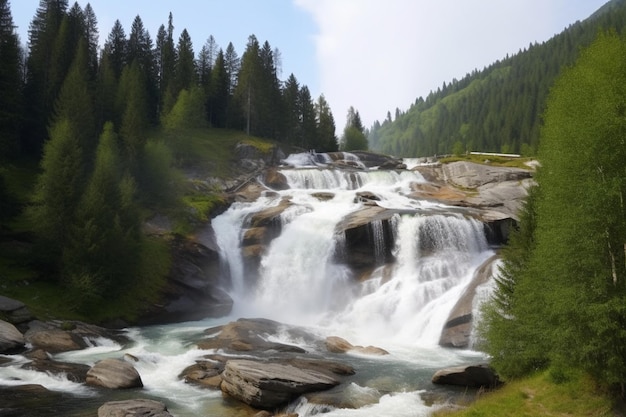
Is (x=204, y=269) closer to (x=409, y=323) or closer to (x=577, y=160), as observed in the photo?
(x=409, y=323)

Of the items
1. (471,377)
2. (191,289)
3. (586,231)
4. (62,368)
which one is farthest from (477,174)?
(62,368)

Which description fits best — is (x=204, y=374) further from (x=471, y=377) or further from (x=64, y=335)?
(x=471, y=377)

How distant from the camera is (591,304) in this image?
50.2ft

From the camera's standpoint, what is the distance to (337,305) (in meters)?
41.4

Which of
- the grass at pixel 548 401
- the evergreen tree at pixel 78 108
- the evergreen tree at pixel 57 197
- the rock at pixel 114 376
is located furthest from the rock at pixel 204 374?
the evergreen tree at pixel 78 108

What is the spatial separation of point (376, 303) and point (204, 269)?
1633cm

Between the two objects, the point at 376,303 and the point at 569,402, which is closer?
the point at 569,402

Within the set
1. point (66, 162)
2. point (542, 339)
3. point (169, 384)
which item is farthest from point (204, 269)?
point (542, 339)

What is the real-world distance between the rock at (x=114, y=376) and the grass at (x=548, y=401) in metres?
13.4

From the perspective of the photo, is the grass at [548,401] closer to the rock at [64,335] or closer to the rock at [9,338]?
the rock at [64,335]

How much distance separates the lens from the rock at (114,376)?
21594 mm

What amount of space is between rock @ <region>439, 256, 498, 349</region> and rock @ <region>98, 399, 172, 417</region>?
2016cm

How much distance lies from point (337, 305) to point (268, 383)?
2209 centimetres

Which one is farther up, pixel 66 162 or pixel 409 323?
pixel 66 162
